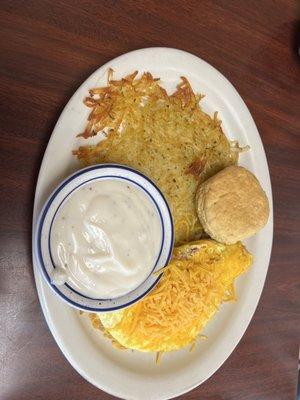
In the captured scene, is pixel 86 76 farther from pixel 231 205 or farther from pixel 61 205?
pixel 231 205

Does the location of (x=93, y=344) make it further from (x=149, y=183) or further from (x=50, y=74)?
(x=50, y=74)

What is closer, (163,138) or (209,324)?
(163,138)

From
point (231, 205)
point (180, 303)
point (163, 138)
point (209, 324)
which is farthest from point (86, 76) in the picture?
point (209, 324)

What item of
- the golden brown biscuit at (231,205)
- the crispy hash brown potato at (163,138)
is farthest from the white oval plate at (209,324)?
the golden brown biscuit at (231,205)

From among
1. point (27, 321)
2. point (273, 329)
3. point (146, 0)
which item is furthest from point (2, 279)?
point (273, 329)

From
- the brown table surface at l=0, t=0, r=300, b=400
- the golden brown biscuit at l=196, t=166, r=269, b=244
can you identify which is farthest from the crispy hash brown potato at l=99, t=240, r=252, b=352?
the brown table surface at l=0, t=0, r=300, b=400

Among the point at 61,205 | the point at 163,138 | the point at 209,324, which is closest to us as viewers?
the point at 61,205

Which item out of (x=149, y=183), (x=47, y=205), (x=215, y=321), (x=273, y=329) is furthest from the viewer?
(x=273, y=329)
